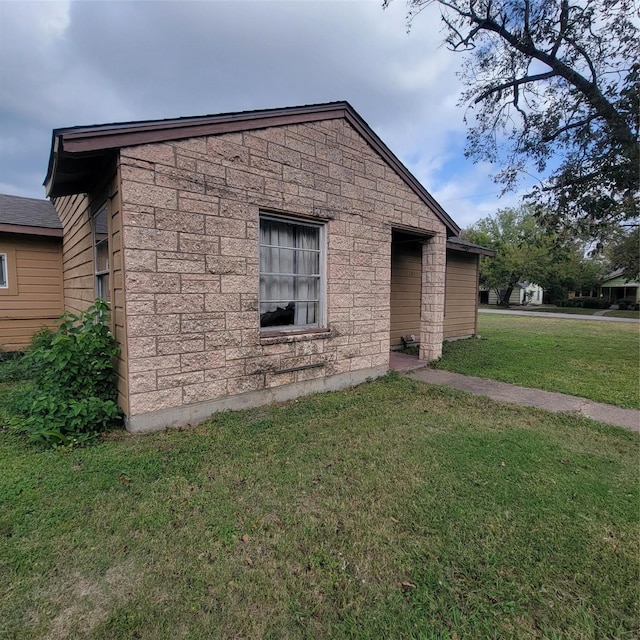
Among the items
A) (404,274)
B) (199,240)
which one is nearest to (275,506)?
(199,240)

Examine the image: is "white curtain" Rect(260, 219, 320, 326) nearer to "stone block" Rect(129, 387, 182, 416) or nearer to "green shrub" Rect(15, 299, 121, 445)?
"stone block" Rect(129, 387, 182, 416)

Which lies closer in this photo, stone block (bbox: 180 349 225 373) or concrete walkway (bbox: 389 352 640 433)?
stone block (bbox: 180 349 225 373)

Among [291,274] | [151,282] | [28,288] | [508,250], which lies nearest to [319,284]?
[291,274]

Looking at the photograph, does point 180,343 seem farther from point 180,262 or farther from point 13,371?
point 13,371

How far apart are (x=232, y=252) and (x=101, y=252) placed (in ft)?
7.93

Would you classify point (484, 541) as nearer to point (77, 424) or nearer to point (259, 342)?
point (259, 342)

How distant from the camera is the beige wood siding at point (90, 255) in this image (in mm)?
3721

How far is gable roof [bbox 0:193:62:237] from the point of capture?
23.2 ft

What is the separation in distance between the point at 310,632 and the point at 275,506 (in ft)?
3.25

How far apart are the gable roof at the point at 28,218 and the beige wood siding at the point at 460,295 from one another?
10092mm

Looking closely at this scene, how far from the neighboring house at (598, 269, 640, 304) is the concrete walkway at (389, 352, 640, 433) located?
40.2m

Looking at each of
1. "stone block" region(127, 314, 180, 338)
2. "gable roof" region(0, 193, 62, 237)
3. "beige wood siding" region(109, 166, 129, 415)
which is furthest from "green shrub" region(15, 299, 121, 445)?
"gable roof" region(0, 193, 62, 237)

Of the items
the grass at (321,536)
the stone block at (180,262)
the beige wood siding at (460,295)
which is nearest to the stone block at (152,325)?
the stone block at (180,262)

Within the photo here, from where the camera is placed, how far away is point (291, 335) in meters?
4.90
